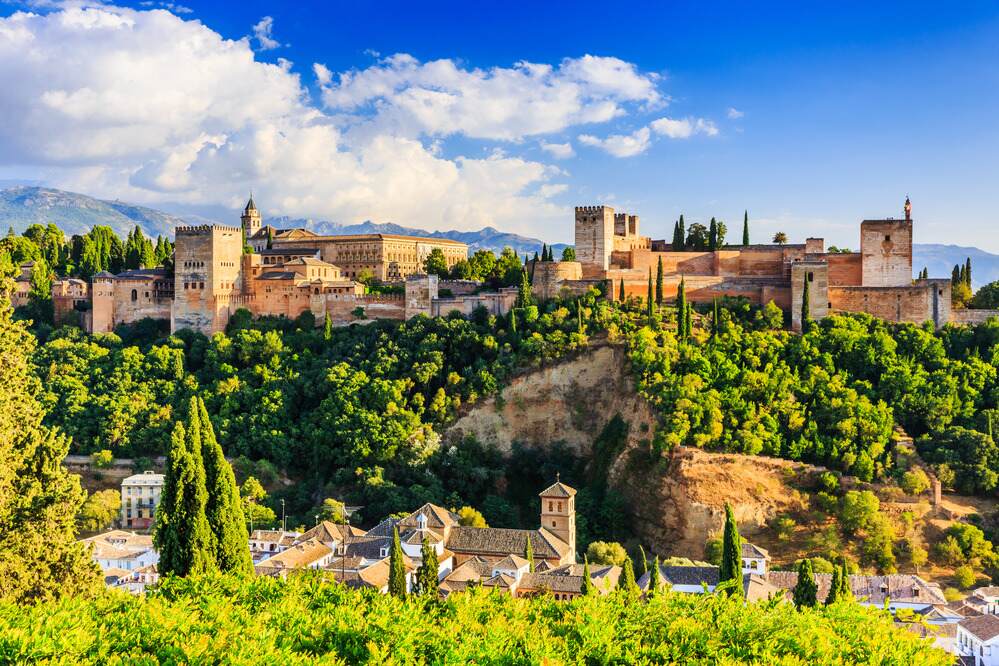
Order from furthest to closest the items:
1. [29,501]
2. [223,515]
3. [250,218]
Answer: [250,218], [223,515], [29,501]

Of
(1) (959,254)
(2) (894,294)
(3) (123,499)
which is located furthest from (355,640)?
(1) (959,254)

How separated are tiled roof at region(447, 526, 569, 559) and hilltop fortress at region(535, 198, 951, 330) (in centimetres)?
1434

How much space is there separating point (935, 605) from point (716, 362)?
14099 mm

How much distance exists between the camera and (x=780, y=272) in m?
48.5

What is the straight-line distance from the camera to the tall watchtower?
37094 mm

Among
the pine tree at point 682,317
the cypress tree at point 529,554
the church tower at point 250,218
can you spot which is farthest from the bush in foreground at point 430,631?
the church tower at point 250,218

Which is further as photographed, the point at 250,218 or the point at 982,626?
the point at 250,218

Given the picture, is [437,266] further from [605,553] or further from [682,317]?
[605,553]

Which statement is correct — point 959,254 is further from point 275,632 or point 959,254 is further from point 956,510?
point 275,632

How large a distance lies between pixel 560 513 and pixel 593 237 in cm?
1642

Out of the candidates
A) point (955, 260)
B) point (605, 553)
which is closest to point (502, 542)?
point (605, 553)

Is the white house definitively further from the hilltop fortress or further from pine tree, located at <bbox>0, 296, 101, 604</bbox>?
pine tree, located at <bbox>0, 296, 101, 604</bbox>

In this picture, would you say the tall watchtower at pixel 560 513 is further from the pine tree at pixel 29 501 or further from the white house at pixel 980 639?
the pine tree at pixel 29 501

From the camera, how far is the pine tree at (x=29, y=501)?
51.8ft
